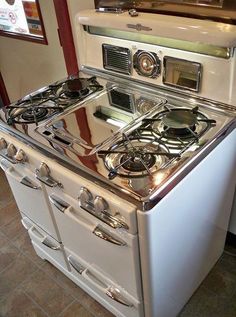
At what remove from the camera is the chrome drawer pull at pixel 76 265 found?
1353mm

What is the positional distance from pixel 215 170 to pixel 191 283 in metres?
0.58

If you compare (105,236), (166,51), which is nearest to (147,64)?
(166,51)

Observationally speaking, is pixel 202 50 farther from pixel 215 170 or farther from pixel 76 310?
pixel 76 310

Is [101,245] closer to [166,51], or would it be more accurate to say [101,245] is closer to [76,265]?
[76,265]

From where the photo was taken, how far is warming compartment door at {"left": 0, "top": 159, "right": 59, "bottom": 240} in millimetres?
1250

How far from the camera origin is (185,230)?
1.09m

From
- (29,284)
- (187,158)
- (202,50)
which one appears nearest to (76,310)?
(29,284)

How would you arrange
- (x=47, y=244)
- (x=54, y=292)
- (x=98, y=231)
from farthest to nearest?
(x=54, y=292)
(x=47, y=244)
(x=98, y=231)

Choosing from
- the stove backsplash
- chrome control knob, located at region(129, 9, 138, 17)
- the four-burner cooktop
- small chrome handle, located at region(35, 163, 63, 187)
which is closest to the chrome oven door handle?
small chrome handle, located at region(35, 163, 63, 187)

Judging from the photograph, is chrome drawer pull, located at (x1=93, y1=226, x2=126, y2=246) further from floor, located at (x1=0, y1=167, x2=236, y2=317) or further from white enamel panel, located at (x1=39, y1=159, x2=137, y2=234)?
floor, located at (x1=0, y1=167, x2=236, y2=317)

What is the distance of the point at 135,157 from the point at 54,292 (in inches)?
38.7

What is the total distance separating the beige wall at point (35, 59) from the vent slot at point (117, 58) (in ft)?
0.99

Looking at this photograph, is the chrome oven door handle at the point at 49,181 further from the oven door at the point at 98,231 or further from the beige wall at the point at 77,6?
the beige wall at the point at 77,6

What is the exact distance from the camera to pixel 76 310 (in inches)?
59.2
